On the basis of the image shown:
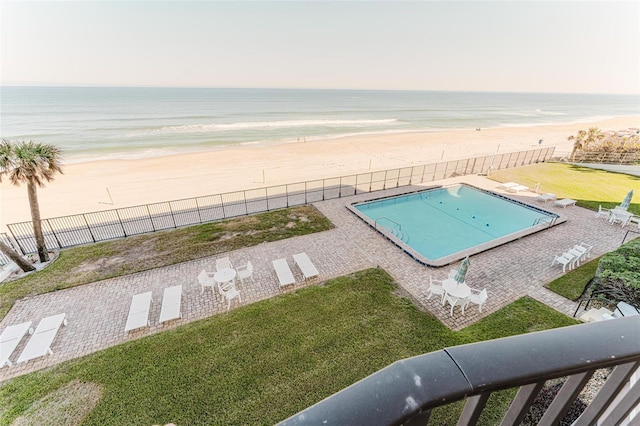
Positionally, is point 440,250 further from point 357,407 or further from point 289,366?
point 357,407

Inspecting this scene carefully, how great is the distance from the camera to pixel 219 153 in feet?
112

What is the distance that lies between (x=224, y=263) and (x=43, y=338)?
5821 millimetres

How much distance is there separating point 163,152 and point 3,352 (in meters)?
30.8

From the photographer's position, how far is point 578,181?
21.8 meters

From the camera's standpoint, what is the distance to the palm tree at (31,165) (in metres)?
11.1

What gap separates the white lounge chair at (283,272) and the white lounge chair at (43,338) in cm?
718

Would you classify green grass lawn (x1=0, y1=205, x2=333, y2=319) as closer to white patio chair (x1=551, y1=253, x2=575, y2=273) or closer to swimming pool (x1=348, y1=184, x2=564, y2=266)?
swimming pool (x1=348, y1=184, x2=564, y2=266)

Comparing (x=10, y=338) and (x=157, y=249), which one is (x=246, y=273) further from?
(x=10, y=338)

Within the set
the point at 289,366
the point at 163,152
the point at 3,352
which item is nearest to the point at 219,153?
the point at 163,152

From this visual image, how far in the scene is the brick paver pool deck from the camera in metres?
9.06

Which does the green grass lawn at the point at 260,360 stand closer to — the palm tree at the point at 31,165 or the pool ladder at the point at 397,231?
the pool ladder at the point at 397,231

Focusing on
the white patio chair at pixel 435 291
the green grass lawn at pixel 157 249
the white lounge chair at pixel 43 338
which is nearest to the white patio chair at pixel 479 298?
the white patio chair at pixel 435 291

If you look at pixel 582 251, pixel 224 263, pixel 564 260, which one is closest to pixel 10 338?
pixel 224 263

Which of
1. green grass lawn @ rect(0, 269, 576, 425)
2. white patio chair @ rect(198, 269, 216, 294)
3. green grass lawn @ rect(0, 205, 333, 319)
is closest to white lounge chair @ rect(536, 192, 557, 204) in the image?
green grass lawn @ rect(0, 269, 576, 425)
